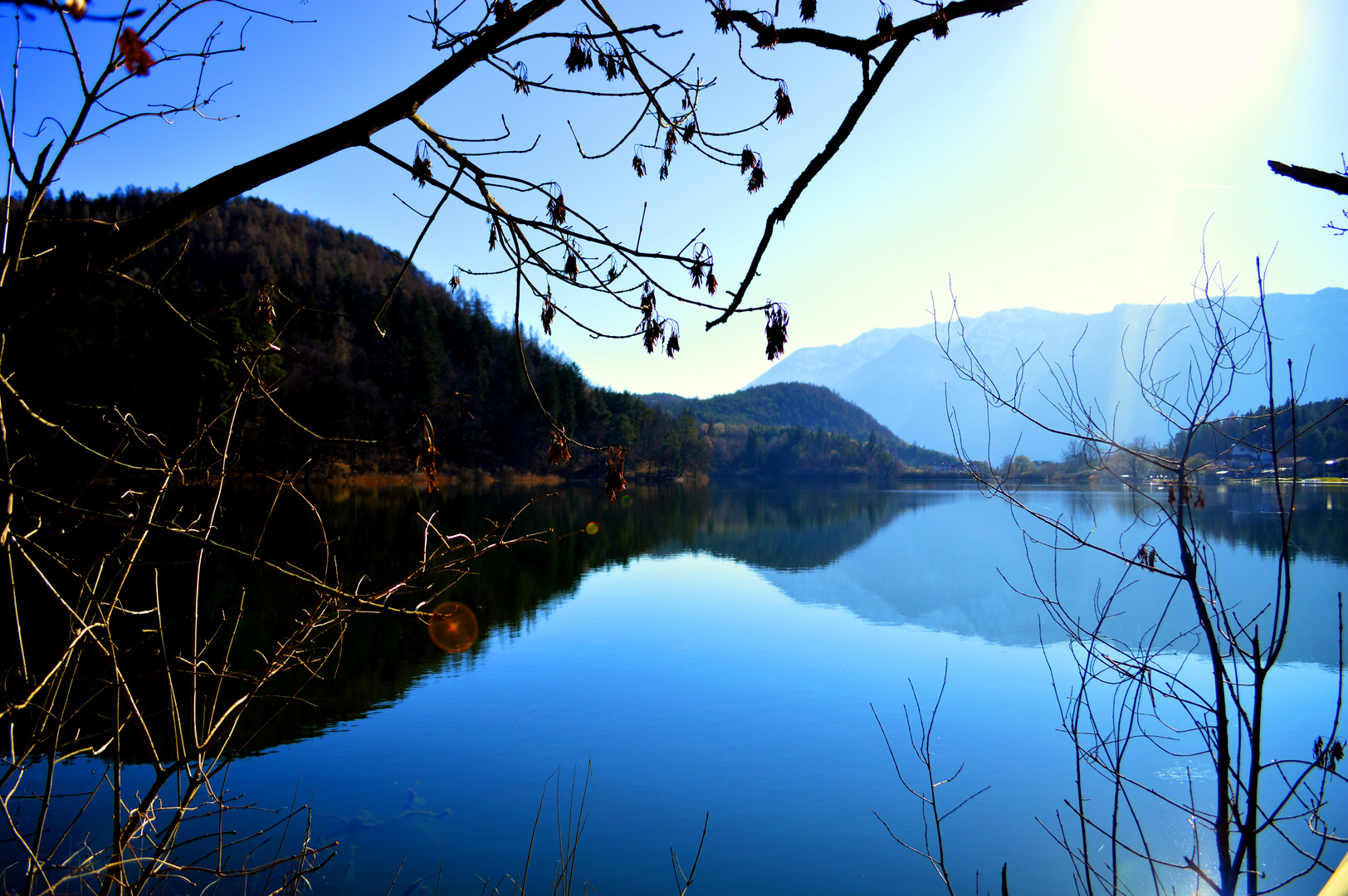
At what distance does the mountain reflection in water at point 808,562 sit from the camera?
1105 centimetres

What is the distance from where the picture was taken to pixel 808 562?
73.3 feet

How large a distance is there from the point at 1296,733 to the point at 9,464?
1108 cm

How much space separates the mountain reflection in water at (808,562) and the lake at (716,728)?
3.9 inches

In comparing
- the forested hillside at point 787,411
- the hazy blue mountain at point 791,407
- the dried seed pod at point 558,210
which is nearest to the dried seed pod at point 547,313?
the dried seed pod at point 558,210

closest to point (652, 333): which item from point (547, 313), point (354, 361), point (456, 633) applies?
point (547, 313)

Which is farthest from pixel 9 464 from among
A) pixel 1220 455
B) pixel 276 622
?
pixel 276 622

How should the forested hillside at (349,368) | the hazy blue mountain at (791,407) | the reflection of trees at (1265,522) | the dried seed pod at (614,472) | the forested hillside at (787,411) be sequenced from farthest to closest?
the hazy blue mountain at (791,407)
the forested hillside at (787,411)
the reflection of trees at (1265,522)
the forested hillside at (349,368)
the dried seed pod at (614,472)

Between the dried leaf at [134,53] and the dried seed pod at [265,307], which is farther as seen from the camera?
the dried seed pod at [265,307]

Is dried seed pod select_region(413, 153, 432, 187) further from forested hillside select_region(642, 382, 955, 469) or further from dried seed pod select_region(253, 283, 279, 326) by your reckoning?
forested hillside select_region(642, 382, 955, 469)

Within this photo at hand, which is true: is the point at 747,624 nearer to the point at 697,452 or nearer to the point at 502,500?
the point at 502,500

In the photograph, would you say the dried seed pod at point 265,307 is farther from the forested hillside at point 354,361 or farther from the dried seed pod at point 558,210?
the forested hillside at point 354,361

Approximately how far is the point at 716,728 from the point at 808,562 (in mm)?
14391

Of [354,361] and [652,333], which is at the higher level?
[354,361]

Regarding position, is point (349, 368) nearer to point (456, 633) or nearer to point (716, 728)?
point (456, 633)
